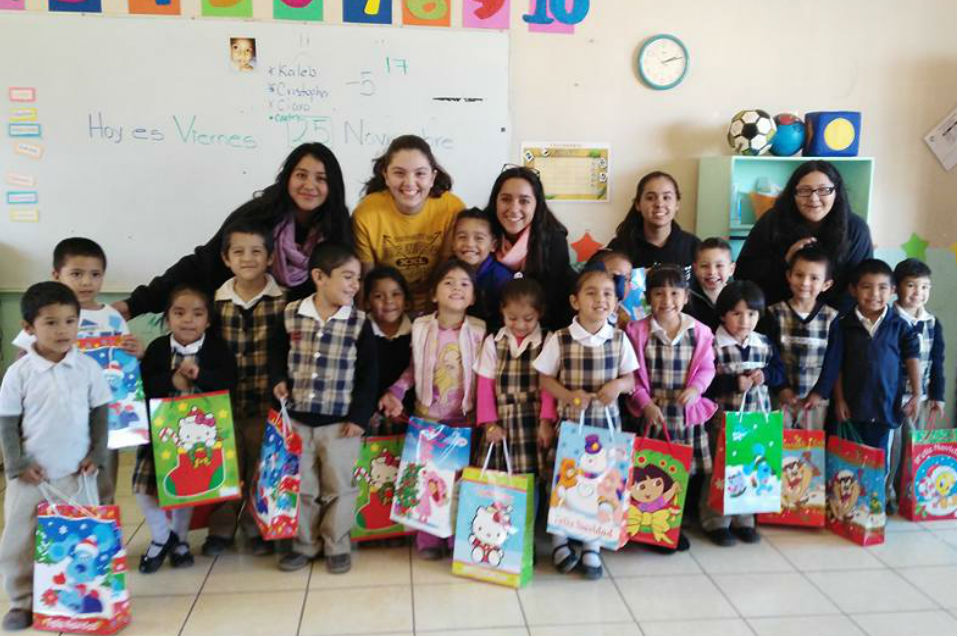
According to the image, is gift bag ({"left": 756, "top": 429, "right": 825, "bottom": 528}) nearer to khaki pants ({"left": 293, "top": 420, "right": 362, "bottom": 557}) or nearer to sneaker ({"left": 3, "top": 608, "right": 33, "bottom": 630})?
khaki pants ({"left": 293, "top": 420, "right": 362, "bottom": 557})

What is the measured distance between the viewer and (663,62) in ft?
11.8

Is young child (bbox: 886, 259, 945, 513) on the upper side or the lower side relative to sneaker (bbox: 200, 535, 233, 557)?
upper

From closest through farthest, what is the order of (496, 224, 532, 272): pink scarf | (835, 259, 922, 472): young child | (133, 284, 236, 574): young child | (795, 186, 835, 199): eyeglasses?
1. (133, 284, 236, 574): young child
2. (496, 224, 532, 272): pink scarf
3. (835, 259, 922, 472): young child
4. (795, 186, 835, 199): eyeglasses

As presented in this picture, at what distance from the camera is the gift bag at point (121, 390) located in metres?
2.17

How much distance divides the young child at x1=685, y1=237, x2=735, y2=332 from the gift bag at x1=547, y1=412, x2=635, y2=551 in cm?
64

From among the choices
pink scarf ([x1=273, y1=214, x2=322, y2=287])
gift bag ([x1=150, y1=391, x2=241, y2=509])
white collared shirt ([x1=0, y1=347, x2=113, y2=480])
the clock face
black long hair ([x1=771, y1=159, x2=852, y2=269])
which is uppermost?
the clock face

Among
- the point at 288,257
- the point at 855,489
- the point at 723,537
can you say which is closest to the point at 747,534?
the point at 723,537

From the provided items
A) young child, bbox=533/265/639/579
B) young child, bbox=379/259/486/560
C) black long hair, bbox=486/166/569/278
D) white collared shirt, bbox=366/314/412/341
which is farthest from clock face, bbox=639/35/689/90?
white collared shirt, bbox=366/314/412/341

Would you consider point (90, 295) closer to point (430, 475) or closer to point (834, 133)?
point (430, 475)

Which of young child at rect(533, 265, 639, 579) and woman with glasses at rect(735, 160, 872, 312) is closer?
young child at rect(533, 265, 639, 579)

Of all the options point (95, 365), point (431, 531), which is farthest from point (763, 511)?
point (95, 365)

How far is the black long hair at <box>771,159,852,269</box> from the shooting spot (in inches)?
108

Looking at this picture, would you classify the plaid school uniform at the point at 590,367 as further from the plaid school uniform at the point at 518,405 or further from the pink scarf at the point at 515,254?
the pink scarf at the point at 515,254

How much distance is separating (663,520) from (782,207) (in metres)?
1.36
